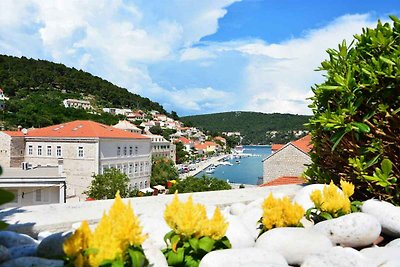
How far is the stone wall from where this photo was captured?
2614cm

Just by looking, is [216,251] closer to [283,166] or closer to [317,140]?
[317,140]

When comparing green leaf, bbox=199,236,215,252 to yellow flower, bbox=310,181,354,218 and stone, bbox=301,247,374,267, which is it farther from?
yellow flower, bbox=310,181,354,218

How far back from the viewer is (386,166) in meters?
4.06

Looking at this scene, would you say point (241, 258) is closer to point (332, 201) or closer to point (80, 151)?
point (332, 201)

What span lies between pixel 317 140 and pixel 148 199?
2.38 meters

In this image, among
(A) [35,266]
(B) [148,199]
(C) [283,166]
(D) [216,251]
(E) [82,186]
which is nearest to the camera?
(A) [35,266]

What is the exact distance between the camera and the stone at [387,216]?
12.1 feet

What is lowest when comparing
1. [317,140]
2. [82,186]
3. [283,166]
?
[82,186]

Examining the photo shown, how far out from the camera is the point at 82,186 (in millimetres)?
41125

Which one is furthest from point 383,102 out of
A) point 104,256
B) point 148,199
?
point 104,256

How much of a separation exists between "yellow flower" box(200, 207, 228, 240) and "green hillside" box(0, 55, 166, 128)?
76.5m

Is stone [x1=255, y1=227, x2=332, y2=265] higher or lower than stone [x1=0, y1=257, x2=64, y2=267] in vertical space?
lower

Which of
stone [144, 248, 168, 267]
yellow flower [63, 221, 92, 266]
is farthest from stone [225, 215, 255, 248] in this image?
yellow flower [63, 221, 92, 266]

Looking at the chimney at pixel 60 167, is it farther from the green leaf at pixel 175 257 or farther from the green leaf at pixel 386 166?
the green leaf at pixel 175 257
